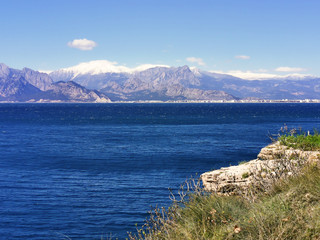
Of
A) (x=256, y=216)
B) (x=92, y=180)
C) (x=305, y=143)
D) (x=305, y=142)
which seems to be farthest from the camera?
(x=92, y=180)

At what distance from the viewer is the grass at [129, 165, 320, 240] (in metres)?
8.00

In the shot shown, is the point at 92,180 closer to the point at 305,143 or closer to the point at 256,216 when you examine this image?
the point at 305,143

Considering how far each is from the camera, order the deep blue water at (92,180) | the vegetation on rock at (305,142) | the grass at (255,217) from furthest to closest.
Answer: the deep blue water at (92,180) < the vegetation on rock at (305,142) < the grass at (255,217)

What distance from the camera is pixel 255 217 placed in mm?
8180

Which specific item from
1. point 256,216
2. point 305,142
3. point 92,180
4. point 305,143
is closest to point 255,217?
point 256,216

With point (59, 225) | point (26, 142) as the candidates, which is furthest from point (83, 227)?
point (26, 142)

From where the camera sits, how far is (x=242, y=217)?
905 centimetres

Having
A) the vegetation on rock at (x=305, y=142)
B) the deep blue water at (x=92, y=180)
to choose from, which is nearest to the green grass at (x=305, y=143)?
the vegetation on rock at (x=305, y=142)

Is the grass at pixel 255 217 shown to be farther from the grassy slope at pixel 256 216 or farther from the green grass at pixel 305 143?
the green grass at pixel 305 143

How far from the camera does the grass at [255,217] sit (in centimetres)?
800

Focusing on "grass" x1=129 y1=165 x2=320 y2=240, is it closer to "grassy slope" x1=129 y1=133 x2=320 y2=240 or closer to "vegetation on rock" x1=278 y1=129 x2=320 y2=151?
"grassy slope" x1=129 y1=133 x2=320 y2=240

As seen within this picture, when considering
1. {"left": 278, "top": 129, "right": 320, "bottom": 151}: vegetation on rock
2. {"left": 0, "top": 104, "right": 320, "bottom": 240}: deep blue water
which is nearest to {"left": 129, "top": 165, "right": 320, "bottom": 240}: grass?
{"left": 0, "top": 104, "right": 320, "bottom": 240}: deep blue water

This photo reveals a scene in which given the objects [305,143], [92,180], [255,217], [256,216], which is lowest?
[92,180]

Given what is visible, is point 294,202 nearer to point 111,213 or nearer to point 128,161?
point 111,213
